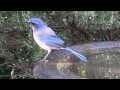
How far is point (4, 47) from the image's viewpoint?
284cm

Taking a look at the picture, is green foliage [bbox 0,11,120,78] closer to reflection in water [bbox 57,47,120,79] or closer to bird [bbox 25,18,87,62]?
reflection in water [bbox 57,47,120,79]

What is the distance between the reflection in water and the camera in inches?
62.1

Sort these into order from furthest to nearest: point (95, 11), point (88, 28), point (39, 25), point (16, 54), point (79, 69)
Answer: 1. point (16, 54)
2. point (88, 28)
3. point (95, 11)
4. point (39, 25)
5. point (79, 69)

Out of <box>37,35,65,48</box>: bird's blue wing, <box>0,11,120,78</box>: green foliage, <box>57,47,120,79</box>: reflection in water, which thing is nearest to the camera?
<box>57,47,120,79</box>: reflection in water

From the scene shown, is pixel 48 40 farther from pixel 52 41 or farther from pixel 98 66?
pixel 98 66

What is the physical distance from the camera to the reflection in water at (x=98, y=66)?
62.1 inches

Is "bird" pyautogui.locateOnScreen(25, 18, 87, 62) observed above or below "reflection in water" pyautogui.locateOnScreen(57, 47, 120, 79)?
above

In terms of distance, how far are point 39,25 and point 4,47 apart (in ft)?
3.69

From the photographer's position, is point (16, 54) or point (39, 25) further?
point (16, 54)

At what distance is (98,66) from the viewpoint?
1690 mm

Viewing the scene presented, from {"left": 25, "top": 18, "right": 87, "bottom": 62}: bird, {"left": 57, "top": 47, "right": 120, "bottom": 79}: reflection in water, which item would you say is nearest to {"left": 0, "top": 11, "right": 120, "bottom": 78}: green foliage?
{"left": 57, "top": 47, "right": 120, "bottom": 79}: reflection in water

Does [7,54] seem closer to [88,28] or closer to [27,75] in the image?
[27,75]

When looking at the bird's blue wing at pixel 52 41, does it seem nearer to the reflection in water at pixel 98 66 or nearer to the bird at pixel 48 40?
the bird at pixel 48 40

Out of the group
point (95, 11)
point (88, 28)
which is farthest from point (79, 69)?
point (88, 28)
